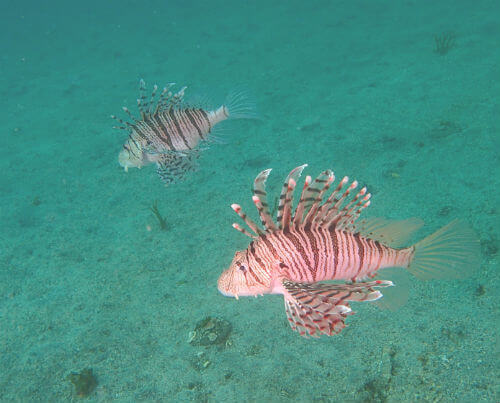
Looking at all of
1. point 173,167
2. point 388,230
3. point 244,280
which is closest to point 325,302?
point 244,280

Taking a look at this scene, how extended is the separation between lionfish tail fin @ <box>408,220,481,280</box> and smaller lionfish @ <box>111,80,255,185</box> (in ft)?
10.3

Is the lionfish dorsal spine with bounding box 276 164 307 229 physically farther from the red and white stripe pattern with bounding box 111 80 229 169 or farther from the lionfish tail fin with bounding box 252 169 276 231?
the red and white stripe pattern with bounding box 111 80 229 169

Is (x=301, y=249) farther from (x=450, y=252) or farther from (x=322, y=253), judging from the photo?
(x=450, y=252)

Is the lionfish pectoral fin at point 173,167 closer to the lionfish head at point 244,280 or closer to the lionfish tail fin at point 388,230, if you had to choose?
the lionfish head at point 244,280

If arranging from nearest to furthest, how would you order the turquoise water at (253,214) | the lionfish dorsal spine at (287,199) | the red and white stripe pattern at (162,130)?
1. the lionfish dorsal spine at (287,199)
2. the turquoise water at (253,214)
3. the red and white stripe pattern at (162,130)

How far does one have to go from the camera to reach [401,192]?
17.0 feet

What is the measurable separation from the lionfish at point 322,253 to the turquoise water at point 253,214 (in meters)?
0.94

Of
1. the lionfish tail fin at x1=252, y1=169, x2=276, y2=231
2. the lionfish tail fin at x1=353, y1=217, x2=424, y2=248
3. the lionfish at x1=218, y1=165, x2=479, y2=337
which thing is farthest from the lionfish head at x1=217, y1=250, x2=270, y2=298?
the lionfish tail fin at x1=353, y1=217, x2=424, y2=248

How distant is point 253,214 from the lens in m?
5.44

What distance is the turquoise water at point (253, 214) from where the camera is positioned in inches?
130

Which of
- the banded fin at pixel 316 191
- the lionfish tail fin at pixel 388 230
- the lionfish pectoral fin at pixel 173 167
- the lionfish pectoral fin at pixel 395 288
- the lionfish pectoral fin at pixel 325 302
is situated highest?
the lionfish pectoral fin at pixel 173 167

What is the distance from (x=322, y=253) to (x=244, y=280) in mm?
623

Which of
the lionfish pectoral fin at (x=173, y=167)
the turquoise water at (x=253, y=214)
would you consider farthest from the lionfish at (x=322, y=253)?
the lionfish pectoral fin at (x=173, y=167)

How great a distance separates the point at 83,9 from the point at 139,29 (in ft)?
50.5
